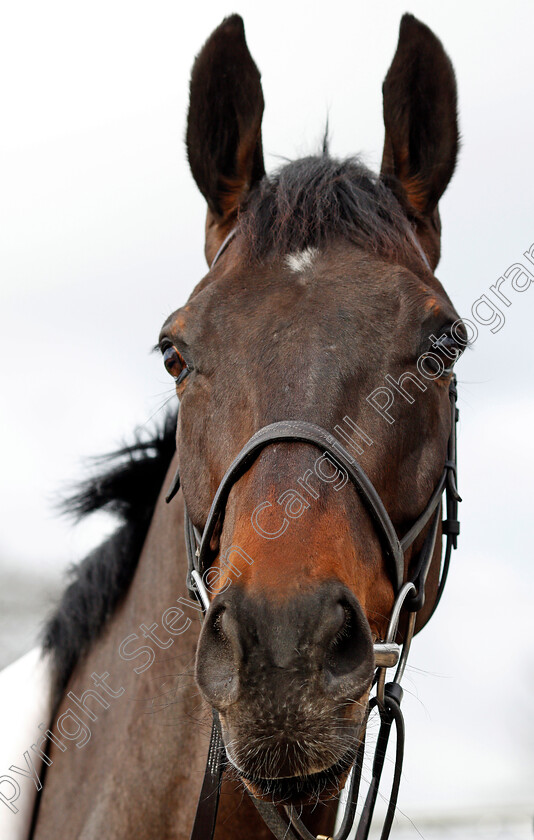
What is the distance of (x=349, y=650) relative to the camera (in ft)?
5.94

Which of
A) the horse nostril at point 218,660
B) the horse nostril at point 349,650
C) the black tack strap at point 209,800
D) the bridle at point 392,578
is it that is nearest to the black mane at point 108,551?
the bridle at point 392,578

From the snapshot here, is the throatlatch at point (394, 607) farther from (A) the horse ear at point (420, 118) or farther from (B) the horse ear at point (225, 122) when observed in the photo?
(B) the horse ear at point (225, 122)

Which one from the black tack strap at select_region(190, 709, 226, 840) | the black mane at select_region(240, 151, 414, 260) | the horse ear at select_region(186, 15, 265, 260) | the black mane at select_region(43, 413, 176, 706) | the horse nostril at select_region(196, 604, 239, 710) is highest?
the horse ear at select_region(186, 15, 265, 260)

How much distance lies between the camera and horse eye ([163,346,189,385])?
2779mm

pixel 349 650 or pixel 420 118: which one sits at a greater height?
pixel 420 118

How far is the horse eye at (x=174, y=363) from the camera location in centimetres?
278

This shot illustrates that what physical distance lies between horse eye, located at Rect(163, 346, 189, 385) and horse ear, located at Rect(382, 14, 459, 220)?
1282mm

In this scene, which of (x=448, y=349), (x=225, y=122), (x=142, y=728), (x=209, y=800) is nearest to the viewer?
(x=209, y=800)

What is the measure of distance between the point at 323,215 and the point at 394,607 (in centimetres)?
150

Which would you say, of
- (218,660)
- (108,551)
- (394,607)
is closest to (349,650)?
(218,660)

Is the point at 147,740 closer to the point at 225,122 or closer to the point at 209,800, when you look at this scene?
the point at 209,800

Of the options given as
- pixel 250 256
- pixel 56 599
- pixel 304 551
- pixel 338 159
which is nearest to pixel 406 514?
pixel 304 551

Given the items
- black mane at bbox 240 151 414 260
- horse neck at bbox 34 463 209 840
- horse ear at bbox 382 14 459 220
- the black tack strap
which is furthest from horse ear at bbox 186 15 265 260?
the black tack strap

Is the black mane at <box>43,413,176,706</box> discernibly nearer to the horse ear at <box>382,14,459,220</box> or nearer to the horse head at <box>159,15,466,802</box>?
the horse head at <box>159,15,466,802</box>
